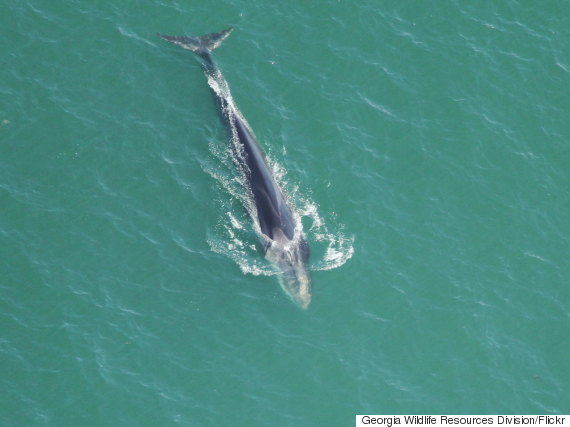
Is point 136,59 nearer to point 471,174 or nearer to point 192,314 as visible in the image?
point 192,314

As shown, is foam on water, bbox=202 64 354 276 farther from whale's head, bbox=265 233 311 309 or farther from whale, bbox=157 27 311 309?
whale's head, bbox=265 233 311 309

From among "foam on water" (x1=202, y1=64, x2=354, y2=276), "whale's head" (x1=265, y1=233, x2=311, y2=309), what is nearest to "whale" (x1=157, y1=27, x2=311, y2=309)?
"whale's head" (x1=265, y1=233, x2=311, y2=309)

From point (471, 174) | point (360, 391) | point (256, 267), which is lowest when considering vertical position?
point (360, 391)

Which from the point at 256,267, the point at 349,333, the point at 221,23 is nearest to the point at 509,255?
the point at 349,333

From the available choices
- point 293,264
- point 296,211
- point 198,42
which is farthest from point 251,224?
point 198,42

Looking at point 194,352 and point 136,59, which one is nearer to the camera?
point 194,352

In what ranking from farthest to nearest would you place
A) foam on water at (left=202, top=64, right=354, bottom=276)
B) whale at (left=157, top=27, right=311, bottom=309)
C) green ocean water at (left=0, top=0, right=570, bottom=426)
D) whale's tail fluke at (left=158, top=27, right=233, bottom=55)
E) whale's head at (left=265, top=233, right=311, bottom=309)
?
1. whale's tail fluke at (left=158, top=27, right=233, bottom=55)
2. foam on water at (left=202, top=64, right=354, bottom=276)
3. whale at (left=157, top=27, right=311, bottom=309)
4. whale's head at (left=265, top=233, right=311, bottom=309)
5. green ocean water at (left=0, top=0, right=570, bottom=426)

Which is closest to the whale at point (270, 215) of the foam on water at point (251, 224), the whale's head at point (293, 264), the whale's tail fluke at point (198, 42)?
the whale's head at point (293, 264)
